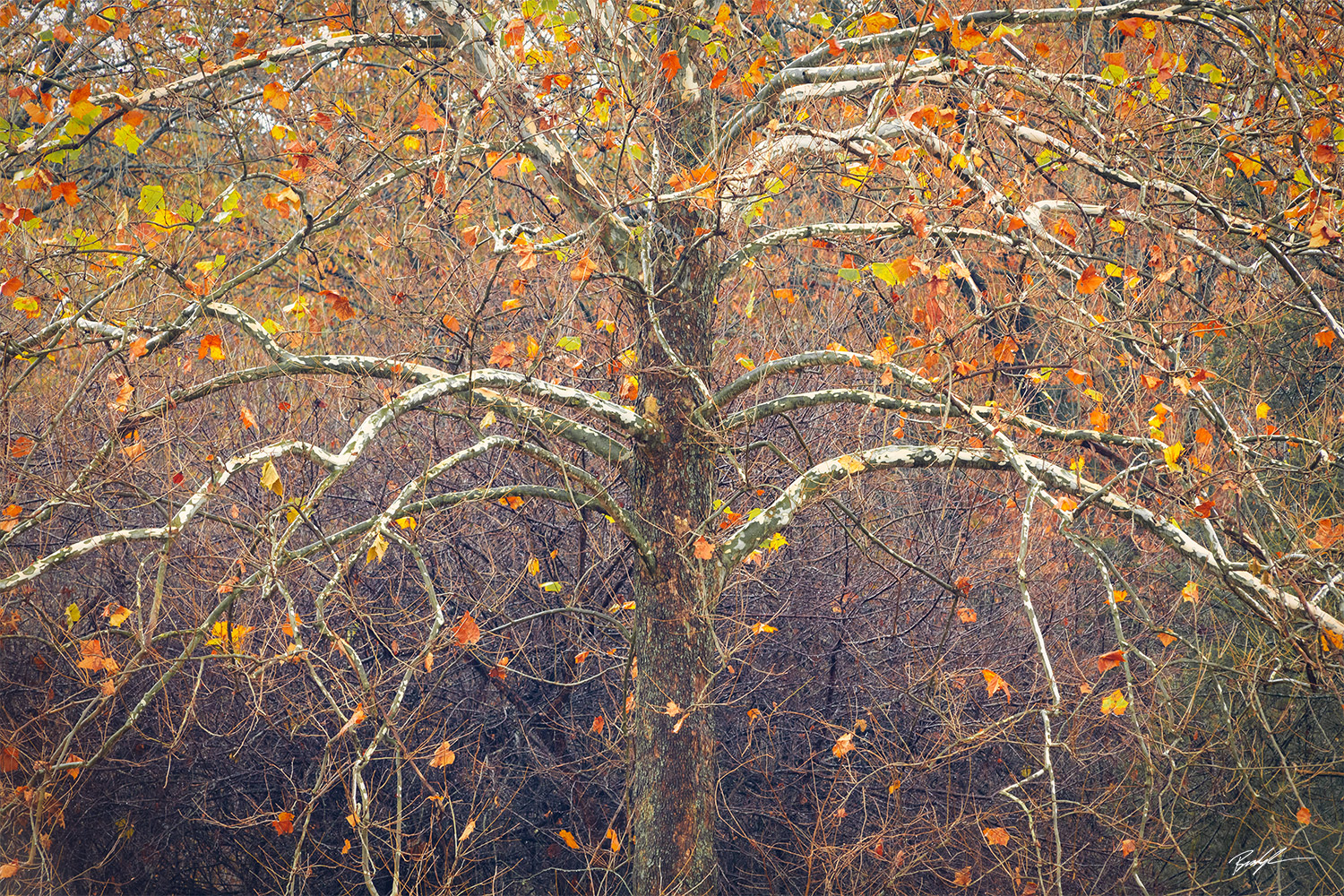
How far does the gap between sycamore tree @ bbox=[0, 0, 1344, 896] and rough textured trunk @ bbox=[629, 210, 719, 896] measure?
0.02 metres

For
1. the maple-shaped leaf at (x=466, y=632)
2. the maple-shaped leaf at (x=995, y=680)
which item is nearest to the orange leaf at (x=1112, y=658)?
the maple-shaped leaf at (x=995, y=680)

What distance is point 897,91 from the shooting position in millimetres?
4297

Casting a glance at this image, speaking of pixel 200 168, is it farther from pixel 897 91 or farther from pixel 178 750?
pixel 897 91

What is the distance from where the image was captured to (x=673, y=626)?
17.9ft

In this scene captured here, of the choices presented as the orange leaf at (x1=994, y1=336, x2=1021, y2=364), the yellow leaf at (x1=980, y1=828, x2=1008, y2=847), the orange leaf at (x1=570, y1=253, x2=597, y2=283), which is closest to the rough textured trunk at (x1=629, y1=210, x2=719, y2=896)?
the orange leaf at (x1=570, y1=253, x2=597, y2=283)

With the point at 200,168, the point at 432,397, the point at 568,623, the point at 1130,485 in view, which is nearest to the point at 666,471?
the point at 432,397

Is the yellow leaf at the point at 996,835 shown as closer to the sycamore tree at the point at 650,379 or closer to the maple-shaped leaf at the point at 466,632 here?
the sycamore tree at the point at 650,379

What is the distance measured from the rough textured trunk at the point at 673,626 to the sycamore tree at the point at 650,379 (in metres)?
0.02

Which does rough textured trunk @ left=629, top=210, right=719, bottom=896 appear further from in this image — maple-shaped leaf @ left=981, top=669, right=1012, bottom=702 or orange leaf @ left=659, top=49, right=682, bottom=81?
maple-shaped leaf @ left=981, top=669, right=1012, bottom=702

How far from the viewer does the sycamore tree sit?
4078 millimetres

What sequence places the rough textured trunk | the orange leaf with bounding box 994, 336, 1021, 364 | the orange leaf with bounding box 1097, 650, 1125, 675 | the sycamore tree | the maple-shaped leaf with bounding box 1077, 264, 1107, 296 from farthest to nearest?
1. the rough textured trunk
2. the orange leaf with bounding box 994, 336, 1021, 364
3. the sycamore tree
4. the orange leaf with bounding box 1097, 650, 1125, 675
5. the maple-shaped leaf with bounding box 1077, 264, 1107, 296

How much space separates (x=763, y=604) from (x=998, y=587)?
2.09m

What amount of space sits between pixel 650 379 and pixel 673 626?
1404 millimetres

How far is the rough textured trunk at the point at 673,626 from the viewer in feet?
17.6
